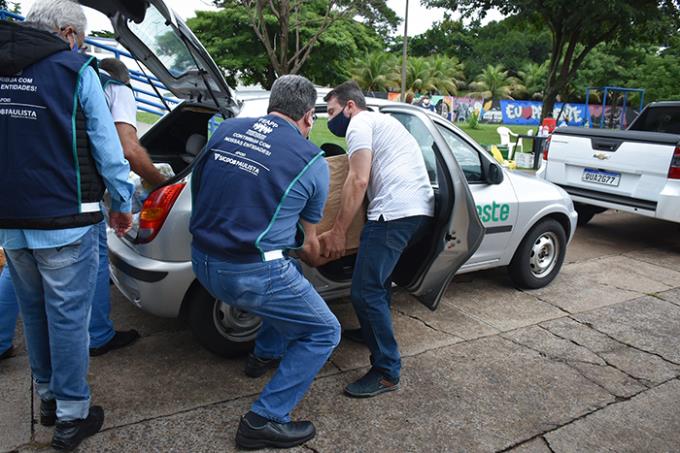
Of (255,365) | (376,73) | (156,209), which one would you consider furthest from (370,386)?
(376,73)

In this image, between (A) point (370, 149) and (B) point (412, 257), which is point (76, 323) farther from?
(B) point (412, 257)

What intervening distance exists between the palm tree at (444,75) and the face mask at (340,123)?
159 ft

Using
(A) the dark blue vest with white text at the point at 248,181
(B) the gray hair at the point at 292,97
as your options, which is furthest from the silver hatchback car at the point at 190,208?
(B) the gray hair at the point at 292,97

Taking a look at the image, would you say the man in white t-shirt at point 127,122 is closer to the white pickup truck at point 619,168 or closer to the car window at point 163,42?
the car window at point 163,42

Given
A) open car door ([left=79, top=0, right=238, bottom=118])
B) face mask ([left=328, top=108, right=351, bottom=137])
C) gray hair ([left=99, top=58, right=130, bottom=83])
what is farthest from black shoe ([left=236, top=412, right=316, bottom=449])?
gray hair ([left=99, top=58, right=130, bottom=83])

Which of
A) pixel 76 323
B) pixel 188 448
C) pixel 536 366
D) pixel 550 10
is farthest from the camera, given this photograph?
pixel 550 10

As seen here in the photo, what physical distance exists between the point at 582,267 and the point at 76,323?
5.04 meters

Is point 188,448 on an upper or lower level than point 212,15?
lower

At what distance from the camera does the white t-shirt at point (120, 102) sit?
295cm

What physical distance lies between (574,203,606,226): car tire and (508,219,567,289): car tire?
2685 mm

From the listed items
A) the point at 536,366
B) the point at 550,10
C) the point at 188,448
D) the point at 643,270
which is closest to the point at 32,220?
the point at 188,448

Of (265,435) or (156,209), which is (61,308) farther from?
(265,435)

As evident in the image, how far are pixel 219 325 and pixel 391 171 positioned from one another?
1.41 meters

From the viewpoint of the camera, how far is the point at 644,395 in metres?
3.19
